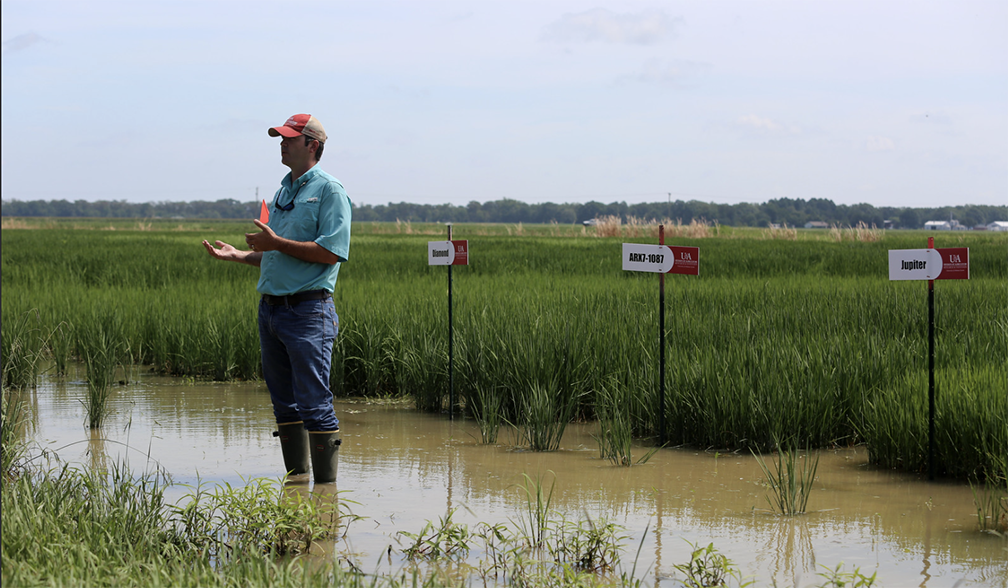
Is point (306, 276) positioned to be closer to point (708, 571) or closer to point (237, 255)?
point (237, 255)

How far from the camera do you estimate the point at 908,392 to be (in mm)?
5902

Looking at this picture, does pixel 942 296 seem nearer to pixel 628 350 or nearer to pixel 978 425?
pixel 628 350

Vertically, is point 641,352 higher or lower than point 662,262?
lower

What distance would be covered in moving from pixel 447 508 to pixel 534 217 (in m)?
168

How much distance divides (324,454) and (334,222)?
1287mm

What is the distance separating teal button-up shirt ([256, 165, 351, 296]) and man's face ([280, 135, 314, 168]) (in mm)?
67

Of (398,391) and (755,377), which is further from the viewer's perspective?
(398,391)

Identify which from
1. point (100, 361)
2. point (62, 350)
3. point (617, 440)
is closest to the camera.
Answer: point (617, 440)

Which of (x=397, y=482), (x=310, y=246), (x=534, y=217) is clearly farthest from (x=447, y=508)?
(x=534, y=217)

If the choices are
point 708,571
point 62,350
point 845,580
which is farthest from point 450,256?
point 62,350

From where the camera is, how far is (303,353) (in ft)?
16.2

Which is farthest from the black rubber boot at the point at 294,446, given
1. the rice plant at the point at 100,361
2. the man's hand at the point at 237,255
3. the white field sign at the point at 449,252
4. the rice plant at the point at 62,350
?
the rice plant at the point at 62,350

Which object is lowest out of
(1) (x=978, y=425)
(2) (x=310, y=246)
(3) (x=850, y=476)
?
(3) (x=850, y=476)

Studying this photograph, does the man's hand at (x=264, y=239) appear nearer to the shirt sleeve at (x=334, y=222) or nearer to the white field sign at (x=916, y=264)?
the shirt sleeve at (x=334, y=222)
